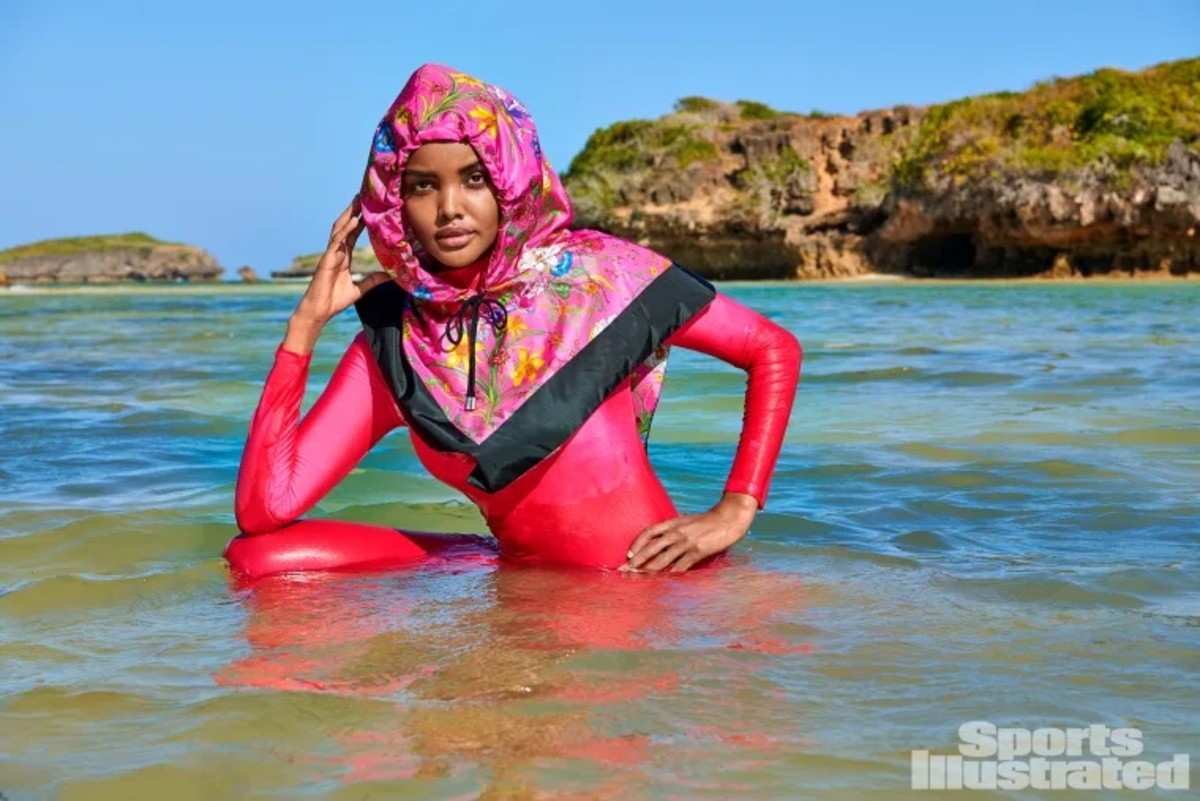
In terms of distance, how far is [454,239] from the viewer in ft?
9.36

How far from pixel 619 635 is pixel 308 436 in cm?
101

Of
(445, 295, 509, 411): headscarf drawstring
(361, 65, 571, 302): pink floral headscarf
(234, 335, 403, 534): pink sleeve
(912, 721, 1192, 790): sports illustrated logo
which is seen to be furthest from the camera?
(234, 335, 403, 534): pink sleeve

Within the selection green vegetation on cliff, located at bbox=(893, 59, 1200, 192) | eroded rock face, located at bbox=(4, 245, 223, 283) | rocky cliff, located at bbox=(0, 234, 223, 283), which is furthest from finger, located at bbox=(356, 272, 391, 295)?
rocky cliff, located at bbox=(0, 234, 223, 283)

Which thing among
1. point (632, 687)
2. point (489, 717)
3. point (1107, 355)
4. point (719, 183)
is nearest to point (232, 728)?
point (489, 717)

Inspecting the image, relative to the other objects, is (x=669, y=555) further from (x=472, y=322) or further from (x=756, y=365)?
(x=472, y=322)

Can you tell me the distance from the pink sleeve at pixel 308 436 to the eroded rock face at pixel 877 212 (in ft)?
114

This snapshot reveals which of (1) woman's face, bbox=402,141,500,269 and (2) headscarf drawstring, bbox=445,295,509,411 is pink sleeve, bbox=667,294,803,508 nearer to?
(2) headscarf drawstring, bbox=445,295,509,411

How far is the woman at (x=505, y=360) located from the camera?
9.40 feet

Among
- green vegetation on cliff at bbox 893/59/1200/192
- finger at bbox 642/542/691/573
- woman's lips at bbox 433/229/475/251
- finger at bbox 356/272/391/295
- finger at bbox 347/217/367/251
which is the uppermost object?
green vegetation on cliff at bbox 893/59/1200/192

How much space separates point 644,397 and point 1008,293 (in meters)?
25.7

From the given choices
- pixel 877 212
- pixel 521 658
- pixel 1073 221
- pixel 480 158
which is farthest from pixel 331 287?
pixel 877 212

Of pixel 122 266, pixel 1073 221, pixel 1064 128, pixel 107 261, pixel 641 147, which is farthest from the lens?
pixel 122 266

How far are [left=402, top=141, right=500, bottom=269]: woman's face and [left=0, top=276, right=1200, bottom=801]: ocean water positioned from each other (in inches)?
30.7

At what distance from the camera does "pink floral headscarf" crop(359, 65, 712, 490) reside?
289 centimetres
